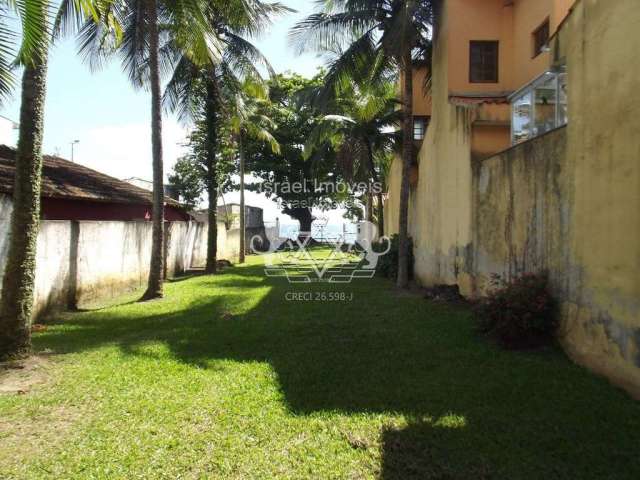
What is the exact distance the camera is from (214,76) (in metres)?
14.9

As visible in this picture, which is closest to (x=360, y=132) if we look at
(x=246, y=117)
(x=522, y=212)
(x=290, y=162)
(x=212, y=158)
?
Answer: (x=246, y=117)

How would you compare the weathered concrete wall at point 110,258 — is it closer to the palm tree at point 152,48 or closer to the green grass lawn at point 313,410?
the palm tree at point 152,48

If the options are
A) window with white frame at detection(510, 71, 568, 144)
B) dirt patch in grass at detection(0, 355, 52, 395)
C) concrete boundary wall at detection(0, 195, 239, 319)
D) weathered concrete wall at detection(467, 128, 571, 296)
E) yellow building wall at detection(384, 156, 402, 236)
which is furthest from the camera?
yellow building wall at detection(384, 156, 402, 236)

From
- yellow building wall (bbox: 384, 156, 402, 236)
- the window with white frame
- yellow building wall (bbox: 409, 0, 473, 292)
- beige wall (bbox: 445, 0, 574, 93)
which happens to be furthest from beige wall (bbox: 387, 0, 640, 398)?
yellow building wall (bbox: 384, 156, 402, 236)

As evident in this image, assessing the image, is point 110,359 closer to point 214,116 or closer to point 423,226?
point 423,226

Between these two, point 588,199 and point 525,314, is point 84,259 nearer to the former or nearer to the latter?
point 525,314

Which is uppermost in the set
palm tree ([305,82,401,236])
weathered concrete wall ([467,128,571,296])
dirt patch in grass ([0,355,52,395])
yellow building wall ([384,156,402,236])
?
palm tree ([305,82,401,236])

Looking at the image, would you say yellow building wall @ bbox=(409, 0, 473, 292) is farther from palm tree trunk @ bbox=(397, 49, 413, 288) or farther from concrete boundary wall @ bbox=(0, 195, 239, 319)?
concrete boundary wall @ bbox=(0, 195, 239, 319)

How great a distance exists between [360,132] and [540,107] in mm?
10696

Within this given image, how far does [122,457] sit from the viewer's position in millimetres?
3512

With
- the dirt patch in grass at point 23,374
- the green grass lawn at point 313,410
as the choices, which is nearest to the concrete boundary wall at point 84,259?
the green grass lawn at point 313,410

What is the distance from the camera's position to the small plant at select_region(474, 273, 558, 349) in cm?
588

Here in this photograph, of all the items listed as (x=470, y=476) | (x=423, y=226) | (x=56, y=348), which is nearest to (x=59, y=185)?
(x=56, y=348)

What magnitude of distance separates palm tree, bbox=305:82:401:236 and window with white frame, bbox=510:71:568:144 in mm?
7732
